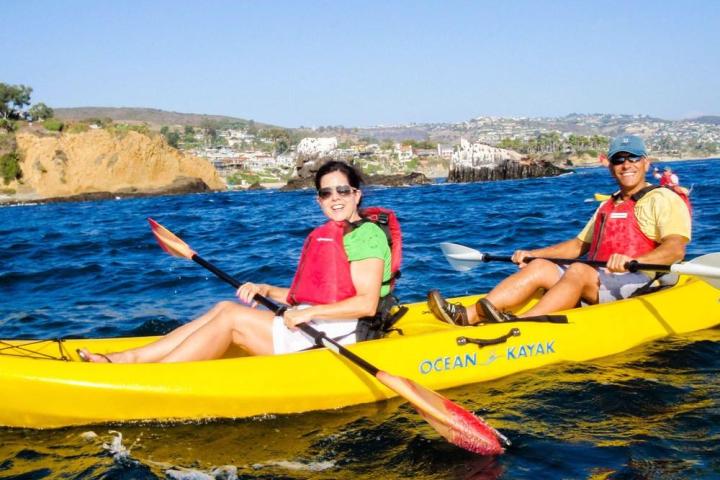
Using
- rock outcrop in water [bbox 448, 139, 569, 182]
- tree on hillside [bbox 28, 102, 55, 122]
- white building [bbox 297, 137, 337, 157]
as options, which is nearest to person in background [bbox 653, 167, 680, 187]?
rock outcrop in water [bbox 448, 139, 569, 182]

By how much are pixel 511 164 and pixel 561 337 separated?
48.1 metres

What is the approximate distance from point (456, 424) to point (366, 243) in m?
1.05

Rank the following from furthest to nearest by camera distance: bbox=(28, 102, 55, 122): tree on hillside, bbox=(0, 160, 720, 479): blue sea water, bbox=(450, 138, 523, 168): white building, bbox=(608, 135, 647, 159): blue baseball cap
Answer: bbox=(28, 102, 55, 122): tree on hillside → bbox=(450, 138, 523, 168): white building → bbox=(608, 135, 647, 159): blue baseball cap → bbox=(0, 160, 720, 479): blue sea water

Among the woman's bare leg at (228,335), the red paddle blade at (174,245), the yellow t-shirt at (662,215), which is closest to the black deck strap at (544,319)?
the yellow t-shirt at (662,215)

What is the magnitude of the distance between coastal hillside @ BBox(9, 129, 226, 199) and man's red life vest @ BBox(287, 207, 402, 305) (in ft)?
137

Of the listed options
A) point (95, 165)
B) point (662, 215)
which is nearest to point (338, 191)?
point (662, 215)

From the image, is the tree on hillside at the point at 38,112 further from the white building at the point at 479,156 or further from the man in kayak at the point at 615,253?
the man in kayak at the point at 615,253

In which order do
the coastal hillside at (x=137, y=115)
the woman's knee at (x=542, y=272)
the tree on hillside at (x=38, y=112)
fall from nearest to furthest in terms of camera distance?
1. the woman's knee at (x=542, y=272)
2. the tree on hillside at (x=38, y=112)
3. the coastal hillside at (x=137, y=115)

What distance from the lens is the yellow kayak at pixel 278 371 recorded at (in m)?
3.59

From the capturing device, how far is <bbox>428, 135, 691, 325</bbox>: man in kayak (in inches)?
183

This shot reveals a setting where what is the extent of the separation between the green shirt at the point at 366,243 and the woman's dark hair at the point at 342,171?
237mm

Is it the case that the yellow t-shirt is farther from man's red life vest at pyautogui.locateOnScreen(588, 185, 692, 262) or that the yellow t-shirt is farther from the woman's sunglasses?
the woman's sunglasses

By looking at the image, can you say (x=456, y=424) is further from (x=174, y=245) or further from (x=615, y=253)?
(x=174, y=245)

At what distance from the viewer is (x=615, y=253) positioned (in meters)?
4.87
